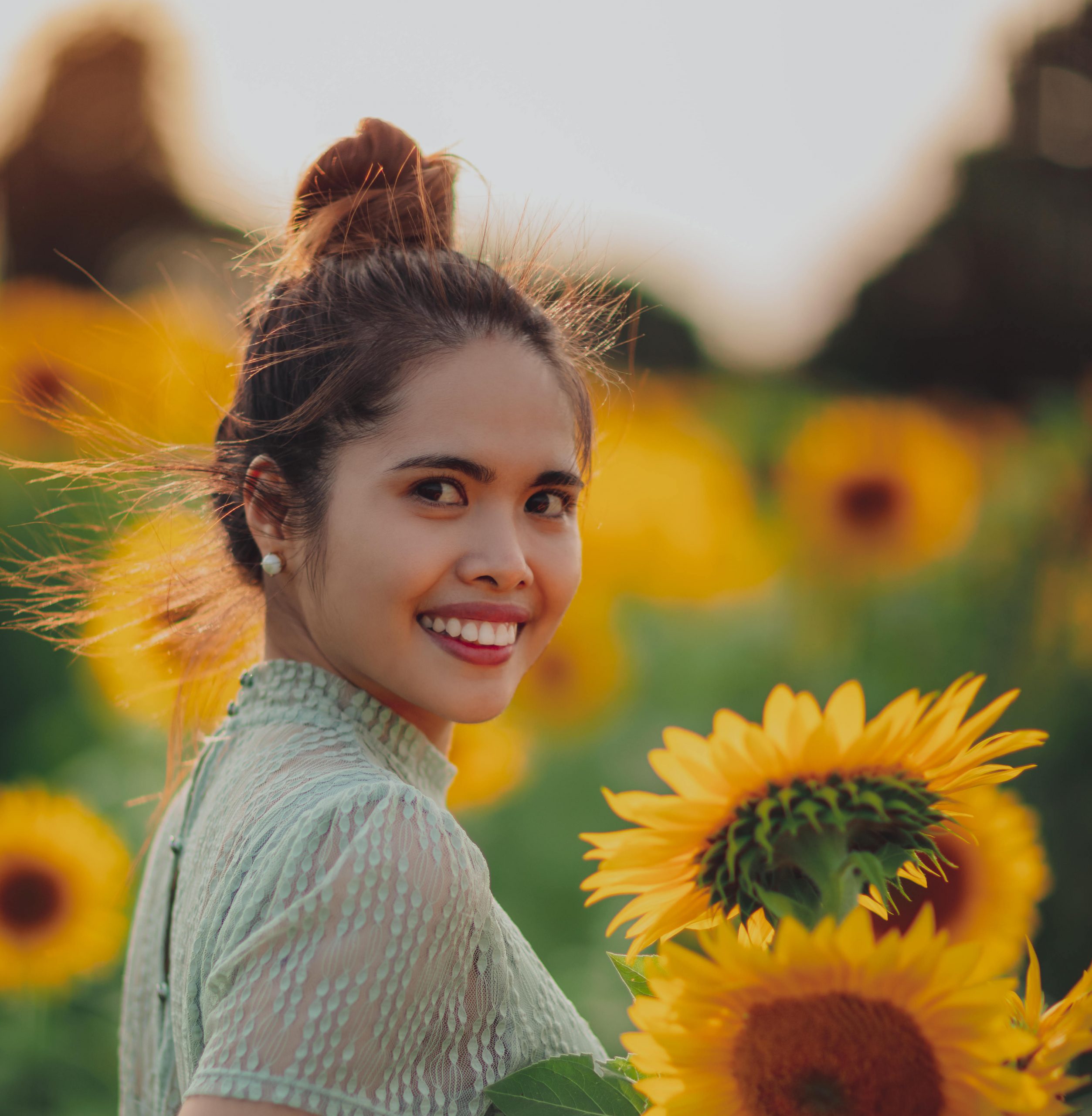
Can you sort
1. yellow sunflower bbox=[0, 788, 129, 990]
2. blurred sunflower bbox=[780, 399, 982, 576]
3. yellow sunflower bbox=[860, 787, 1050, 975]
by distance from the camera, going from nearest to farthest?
1. yellow sunflower bbox=[860, 787, 1050, 975]
2. yellow sunflower bbox=[0, 788, 129, 990]
3. blurred sunflower bbox=[780, 399, 982, 576]

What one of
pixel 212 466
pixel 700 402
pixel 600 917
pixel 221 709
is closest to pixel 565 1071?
pixel 212 466

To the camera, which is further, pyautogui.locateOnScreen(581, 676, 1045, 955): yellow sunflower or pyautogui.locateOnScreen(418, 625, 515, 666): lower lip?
pyautogui.locateOnScreen(418, 625, 515, 666): lower lip

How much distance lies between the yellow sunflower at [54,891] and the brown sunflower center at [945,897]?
162cm

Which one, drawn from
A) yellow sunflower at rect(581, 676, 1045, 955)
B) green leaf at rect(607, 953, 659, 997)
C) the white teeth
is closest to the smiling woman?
the white teeth

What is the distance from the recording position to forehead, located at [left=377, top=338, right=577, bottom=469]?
998mm

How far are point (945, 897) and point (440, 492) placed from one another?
147 centimetres

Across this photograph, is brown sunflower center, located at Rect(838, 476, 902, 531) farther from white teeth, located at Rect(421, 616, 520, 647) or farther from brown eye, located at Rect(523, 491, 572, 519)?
white teeth, located at Rect(421, 616, 520, 647)

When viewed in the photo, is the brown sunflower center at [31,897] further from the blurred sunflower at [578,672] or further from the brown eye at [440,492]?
the brown eye at [440,492]

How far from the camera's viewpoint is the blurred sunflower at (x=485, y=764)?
8.93 ft

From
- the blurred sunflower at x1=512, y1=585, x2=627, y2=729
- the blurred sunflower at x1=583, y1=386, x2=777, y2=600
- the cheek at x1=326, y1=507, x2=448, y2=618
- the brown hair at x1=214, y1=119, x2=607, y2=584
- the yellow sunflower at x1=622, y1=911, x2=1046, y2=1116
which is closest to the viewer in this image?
the yellow sunflower at x1=622, y1=911, x2=1046, y2=1116

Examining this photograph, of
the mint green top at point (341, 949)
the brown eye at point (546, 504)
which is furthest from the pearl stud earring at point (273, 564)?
the brown eye at point (546, 504)

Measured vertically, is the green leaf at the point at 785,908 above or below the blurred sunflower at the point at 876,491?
above

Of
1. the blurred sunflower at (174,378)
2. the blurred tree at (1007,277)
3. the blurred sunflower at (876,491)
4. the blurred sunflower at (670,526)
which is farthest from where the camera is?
the blurred tree at (1007,277)

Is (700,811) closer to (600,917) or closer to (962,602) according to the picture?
(600,917)
